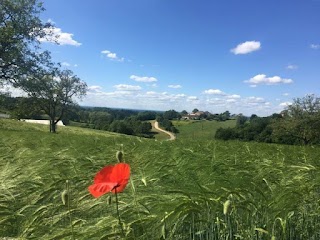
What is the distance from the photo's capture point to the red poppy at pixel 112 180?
5.50ft

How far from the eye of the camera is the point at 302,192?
2807 mm

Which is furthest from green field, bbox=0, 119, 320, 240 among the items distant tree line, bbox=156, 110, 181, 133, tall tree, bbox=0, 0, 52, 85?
distant tree line, bbox=156, 110, 181, 133

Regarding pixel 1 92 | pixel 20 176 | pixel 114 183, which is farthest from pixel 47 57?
pixel 114 183

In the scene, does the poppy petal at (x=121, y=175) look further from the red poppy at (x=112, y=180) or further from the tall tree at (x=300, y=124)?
the tall tree at (x=300, y=124)

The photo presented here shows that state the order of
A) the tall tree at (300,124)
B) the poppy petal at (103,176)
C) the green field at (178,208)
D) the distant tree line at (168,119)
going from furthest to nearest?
the distant tree line at (168,119) < the tall tree at (300,124) < the green field at (178,208) < the poppy petal at (103,176)

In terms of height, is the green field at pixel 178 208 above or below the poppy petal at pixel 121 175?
below

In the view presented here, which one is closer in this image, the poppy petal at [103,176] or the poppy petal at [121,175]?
the poppy petal at [121,175]

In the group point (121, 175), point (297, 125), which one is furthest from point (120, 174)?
point (297, 125)

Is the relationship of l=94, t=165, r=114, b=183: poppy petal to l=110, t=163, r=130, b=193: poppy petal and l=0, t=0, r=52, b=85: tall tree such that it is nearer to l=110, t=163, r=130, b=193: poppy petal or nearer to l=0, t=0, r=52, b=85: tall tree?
l=110, t=163, r=130, b=193: poppy petal

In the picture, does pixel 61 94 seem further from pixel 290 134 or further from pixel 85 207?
pixel 85 207

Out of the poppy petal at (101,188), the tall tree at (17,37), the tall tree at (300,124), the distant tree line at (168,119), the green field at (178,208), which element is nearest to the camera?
the poppy petal at (101,188)

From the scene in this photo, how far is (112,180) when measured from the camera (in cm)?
174

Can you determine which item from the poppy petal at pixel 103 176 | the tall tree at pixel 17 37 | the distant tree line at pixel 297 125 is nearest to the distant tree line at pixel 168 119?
the distant tree line at pixel 297 125

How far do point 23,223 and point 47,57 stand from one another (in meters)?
33.2
